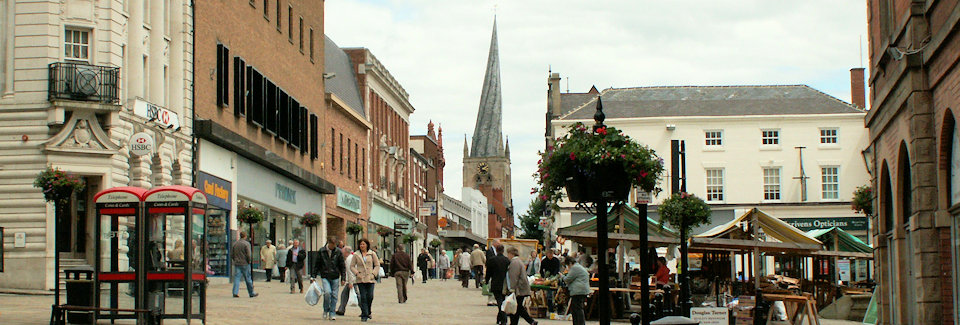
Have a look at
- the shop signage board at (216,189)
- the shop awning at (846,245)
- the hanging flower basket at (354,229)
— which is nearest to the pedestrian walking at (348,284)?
the shop signage board at (216,189)

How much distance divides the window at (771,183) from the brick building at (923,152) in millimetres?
42241

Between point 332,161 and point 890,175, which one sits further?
point 332,161

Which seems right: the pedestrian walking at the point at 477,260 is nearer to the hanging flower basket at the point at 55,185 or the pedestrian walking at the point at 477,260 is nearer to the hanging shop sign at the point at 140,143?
the hanging shop sign at the point at 140,143

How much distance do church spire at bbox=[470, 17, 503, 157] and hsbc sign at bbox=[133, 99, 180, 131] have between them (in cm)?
14720

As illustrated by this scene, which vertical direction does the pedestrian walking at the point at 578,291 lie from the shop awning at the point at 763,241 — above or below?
below

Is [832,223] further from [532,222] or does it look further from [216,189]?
[532,222]

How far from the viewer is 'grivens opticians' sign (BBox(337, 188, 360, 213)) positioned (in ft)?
192

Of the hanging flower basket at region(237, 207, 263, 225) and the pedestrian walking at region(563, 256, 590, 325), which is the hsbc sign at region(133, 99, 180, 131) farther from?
the pedestrian walking at region(563, 256, 590, 325)

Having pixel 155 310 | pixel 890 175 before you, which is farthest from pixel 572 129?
pixel 890 175

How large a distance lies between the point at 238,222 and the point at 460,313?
16.9 metres

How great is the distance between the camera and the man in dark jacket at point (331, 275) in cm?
2228

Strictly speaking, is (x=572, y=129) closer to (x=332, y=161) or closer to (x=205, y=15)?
(x=205, y=15)

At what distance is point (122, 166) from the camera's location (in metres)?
30.1

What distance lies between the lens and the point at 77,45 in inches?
1148
